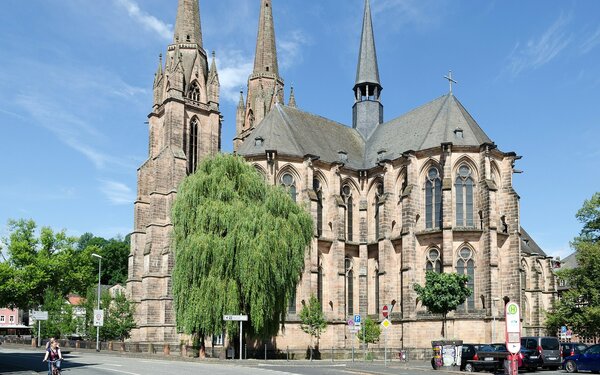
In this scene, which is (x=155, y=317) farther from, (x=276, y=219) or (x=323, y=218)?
(x=276, y=219)

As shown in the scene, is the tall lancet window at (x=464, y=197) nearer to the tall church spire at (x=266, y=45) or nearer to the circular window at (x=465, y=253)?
the circular window at (x=465, y=253)

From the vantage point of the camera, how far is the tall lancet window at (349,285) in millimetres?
52625

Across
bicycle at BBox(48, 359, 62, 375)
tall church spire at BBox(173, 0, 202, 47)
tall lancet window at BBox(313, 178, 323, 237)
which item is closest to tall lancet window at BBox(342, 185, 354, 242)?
tall lancet window at BBox(313, 178, 323, 237)

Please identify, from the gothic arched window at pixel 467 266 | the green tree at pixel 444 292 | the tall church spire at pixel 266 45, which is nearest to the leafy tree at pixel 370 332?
the green tree at pixel 444 292

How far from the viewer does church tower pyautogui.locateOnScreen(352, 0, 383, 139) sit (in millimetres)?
62219

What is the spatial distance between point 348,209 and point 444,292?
15122mm

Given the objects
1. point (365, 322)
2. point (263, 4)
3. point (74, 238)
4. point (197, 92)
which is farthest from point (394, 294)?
point (263, 4)

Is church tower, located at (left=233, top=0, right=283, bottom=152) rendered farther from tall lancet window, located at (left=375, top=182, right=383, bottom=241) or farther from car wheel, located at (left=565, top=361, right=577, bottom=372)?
car wheel, located at (left=565, top=361, right=577, bottom=372)

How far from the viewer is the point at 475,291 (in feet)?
150

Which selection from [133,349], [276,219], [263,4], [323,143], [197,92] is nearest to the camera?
[276,219]

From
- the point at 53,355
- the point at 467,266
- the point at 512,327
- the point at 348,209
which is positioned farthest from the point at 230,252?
the point at 348,209

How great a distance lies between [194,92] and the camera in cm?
6556

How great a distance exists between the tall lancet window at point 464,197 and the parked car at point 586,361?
18966 millimetres

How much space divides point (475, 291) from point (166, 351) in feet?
69.0
